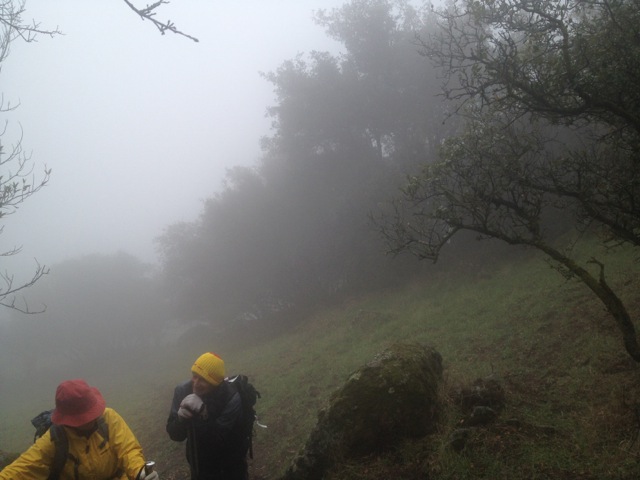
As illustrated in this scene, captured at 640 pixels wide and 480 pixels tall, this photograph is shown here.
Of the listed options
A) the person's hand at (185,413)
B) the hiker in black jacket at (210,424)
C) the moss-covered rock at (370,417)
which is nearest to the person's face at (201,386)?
the hiker in black jacket at (210,424)

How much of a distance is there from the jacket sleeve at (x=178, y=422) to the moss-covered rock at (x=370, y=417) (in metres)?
2.07

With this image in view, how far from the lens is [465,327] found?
11.3m

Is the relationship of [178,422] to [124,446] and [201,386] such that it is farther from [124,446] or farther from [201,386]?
[124,446]

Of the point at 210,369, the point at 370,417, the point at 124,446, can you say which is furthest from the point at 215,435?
the point at 370,417

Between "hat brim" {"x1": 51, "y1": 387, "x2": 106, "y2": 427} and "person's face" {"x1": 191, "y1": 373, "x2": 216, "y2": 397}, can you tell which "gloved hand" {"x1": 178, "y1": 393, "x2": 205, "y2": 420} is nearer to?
"person's face" {"x1": 191, "y1": 373, "x2": 216, "y2": 397}

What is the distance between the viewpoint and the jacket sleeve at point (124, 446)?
11.0 ft

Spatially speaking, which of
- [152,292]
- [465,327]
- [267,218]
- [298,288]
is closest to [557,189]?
[465,327]

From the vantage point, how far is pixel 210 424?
12.7 feet

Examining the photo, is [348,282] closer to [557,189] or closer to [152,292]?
[557,189]

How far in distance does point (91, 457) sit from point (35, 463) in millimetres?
399

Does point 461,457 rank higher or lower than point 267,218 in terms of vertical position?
lower

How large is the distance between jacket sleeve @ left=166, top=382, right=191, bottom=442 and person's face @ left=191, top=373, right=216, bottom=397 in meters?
0.19

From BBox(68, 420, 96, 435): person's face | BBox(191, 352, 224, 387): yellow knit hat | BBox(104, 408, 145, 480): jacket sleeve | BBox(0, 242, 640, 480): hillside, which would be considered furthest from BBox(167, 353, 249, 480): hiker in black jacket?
BBox(0, 242, 640, 480): hillside

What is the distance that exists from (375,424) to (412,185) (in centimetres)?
379
